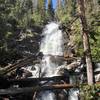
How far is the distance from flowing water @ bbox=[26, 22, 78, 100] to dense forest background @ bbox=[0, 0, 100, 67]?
1.02 meters

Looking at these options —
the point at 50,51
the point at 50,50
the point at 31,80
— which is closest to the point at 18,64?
the point at 31,80

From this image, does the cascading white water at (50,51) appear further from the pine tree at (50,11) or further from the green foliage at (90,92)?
the pine tree at (50,11)

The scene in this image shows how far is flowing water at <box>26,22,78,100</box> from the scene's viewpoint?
841 inches

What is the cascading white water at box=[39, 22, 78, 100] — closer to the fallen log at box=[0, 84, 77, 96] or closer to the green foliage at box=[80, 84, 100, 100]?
the fallen log at box=[0, 84, 77, 96]

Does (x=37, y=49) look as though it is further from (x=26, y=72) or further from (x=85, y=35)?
(x=85, y=35)

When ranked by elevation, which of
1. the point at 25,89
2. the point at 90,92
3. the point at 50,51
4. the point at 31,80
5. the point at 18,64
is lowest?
the point at 90,92

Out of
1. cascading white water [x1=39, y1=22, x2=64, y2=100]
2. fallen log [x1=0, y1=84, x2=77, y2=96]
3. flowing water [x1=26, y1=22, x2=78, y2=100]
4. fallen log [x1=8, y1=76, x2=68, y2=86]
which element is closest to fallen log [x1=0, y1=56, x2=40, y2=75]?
fallen log [x1=8, y1=76, x2=68, y2=86]

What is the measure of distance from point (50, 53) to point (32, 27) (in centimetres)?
1045

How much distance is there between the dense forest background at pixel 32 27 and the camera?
28609 mm

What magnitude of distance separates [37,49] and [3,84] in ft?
55.2

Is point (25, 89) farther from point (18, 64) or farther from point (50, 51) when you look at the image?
point (50, 51)

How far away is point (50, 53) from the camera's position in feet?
118

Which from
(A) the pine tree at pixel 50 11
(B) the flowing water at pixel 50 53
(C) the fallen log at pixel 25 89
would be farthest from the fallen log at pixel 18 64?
(A) the pine tree at pixel 50 11

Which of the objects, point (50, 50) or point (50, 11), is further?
point (50, 11)
